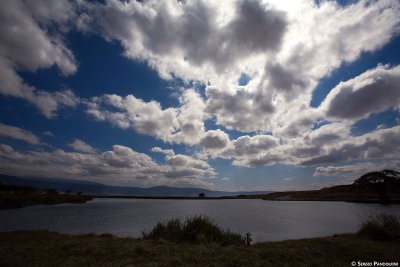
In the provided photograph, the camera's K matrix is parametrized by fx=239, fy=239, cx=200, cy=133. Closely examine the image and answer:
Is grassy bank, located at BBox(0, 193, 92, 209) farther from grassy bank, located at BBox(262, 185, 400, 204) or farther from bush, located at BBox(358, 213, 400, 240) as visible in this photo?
grassy bank, located at BBox(262, 185, 400, 204)

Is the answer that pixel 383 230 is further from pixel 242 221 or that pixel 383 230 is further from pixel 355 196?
pixel 355 196

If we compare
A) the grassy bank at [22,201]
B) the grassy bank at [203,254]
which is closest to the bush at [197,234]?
the grassy bank at [203,254]

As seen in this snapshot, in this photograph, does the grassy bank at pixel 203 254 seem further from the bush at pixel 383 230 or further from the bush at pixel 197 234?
the bush at pixel 197 234

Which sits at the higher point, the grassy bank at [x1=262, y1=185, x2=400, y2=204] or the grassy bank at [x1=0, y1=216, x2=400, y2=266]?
the grassy bank at [x1=262, y1=185, x2=400, y2=204]

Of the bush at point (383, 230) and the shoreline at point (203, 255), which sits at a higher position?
the bush at point (383, 230)

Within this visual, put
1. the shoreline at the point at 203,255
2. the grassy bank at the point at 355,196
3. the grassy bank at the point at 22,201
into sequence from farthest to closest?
1. the grassy bank at the point at 22,201
2. the grassy bank at the point at 355,196
3. the shoreline at the point at 203,255

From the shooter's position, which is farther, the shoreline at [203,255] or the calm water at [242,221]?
the calm water at [242,221]

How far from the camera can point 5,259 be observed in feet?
43.8

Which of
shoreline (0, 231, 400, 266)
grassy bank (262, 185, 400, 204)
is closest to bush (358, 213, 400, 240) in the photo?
shoreline (0, 231, 400, 266)

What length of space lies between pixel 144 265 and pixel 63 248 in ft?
24.5

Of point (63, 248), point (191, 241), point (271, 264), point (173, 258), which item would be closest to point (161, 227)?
point (191, 241)

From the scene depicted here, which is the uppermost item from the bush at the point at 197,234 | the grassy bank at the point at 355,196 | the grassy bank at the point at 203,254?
the grassy bank at the point at 355,196

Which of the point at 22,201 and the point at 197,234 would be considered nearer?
the point at 197,234

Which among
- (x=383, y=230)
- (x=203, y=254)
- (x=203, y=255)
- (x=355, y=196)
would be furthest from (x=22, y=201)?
(x=355, y=196)
